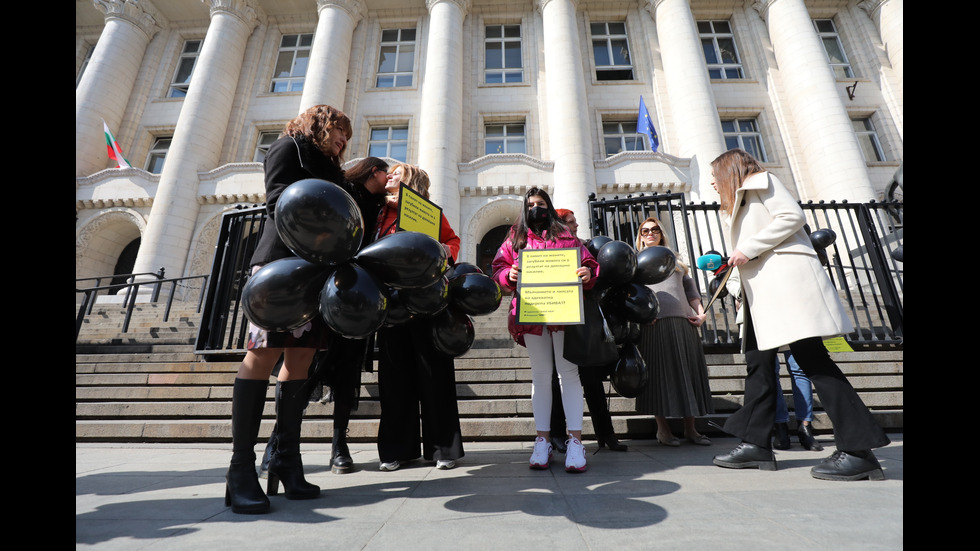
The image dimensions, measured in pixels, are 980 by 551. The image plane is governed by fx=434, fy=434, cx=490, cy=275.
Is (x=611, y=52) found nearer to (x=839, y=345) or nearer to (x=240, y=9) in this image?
(x=240, y=9)

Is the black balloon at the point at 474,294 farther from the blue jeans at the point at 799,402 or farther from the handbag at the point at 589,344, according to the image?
the blue jeans at the point at 799,402

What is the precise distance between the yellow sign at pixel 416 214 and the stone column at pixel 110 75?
60.5ft

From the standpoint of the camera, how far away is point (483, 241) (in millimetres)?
15562

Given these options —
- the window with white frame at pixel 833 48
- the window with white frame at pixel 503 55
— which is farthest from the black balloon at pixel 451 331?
the window with white frame at pixel 833 48

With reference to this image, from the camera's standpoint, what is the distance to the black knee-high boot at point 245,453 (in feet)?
5.99

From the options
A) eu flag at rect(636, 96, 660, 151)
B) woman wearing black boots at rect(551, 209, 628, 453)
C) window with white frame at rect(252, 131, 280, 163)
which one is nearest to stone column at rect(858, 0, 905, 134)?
eu flag at rect(636, 96, 660, 151)

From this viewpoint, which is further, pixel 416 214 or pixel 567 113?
pixel 567 113

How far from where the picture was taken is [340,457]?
2.78 m

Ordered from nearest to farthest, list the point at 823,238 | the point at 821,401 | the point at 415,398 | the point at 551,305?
1. the point at 821,401
2. the point at 551,305
3. the point at 415,398
4. the point at 823,238

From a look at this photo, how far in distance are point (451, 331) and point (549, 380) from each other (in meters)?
0.84

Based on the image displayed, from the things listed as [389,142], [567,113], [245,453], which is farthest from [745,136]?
[245,453]

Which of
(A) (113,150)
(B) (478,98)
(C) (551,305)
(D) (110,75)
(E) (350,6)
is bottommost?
(C) (551,305)

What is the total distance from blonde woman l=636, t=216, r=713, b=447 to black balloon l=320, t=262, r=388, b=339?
285cm
